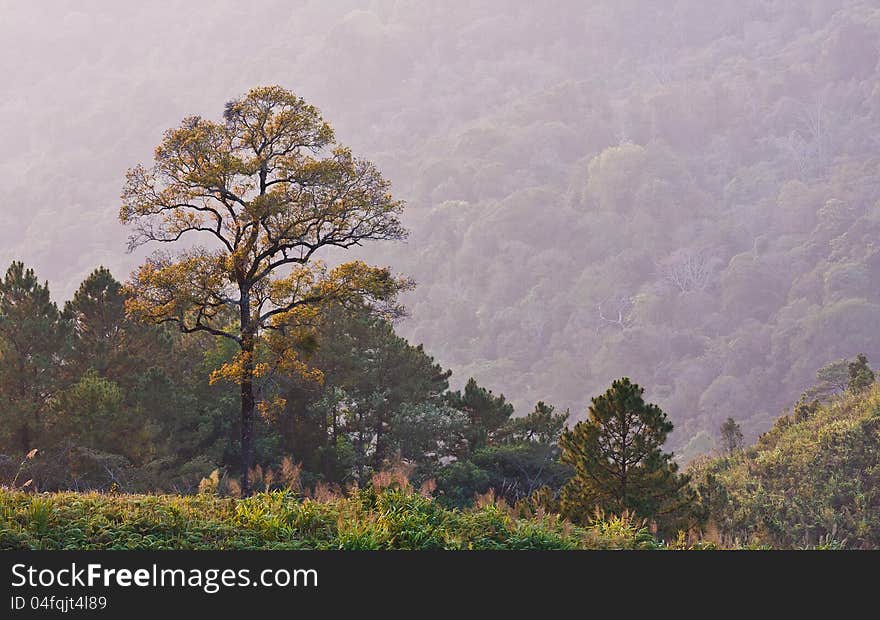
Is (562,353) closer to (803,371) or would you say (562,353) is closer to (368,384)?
(803,371)

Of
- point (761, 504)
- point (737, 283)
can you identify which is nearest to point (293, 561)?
point (761, 504)

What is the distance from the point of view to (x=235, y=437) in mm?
30125

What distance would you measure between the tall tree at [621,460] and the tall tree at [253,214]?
713 cm

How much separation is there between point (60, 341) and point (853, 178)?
19774cm

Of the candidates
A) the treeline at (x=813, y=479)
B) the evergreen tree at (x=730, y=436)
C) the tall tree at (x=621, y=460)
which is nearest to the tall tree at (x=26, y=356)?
the tall tree at (x=621, y=460)

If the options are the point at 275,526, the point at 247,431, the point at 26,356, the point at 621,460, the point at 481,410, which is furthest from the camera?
the point at 481,410

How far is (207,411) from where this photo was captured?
29797mm

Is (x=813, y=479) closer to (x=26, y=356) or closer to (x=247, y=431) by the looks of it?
(x=247, y=431)

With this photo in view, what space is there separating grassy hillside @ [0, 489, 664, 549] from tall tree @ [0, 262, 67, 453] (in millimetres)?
14505

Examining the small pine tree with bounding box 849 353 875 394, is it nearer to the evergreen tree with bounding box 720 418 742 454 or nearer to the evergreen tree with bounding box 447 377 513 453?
the evergreen tree with bounding box 720 418 742 454

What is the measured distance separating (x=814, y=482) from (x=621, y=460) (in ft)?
75.7

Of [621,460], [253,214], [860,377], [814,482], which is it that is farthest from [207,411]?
[860,377]

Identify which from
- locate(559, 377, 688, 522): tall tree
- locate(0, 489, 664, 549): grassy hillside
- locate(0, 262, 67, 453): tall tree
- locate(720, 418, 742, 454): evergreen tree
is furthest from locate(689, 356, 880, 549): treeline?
locate(0, 262, 67, 453): tall tree

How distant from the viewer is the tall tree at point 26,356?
80.7 feet
